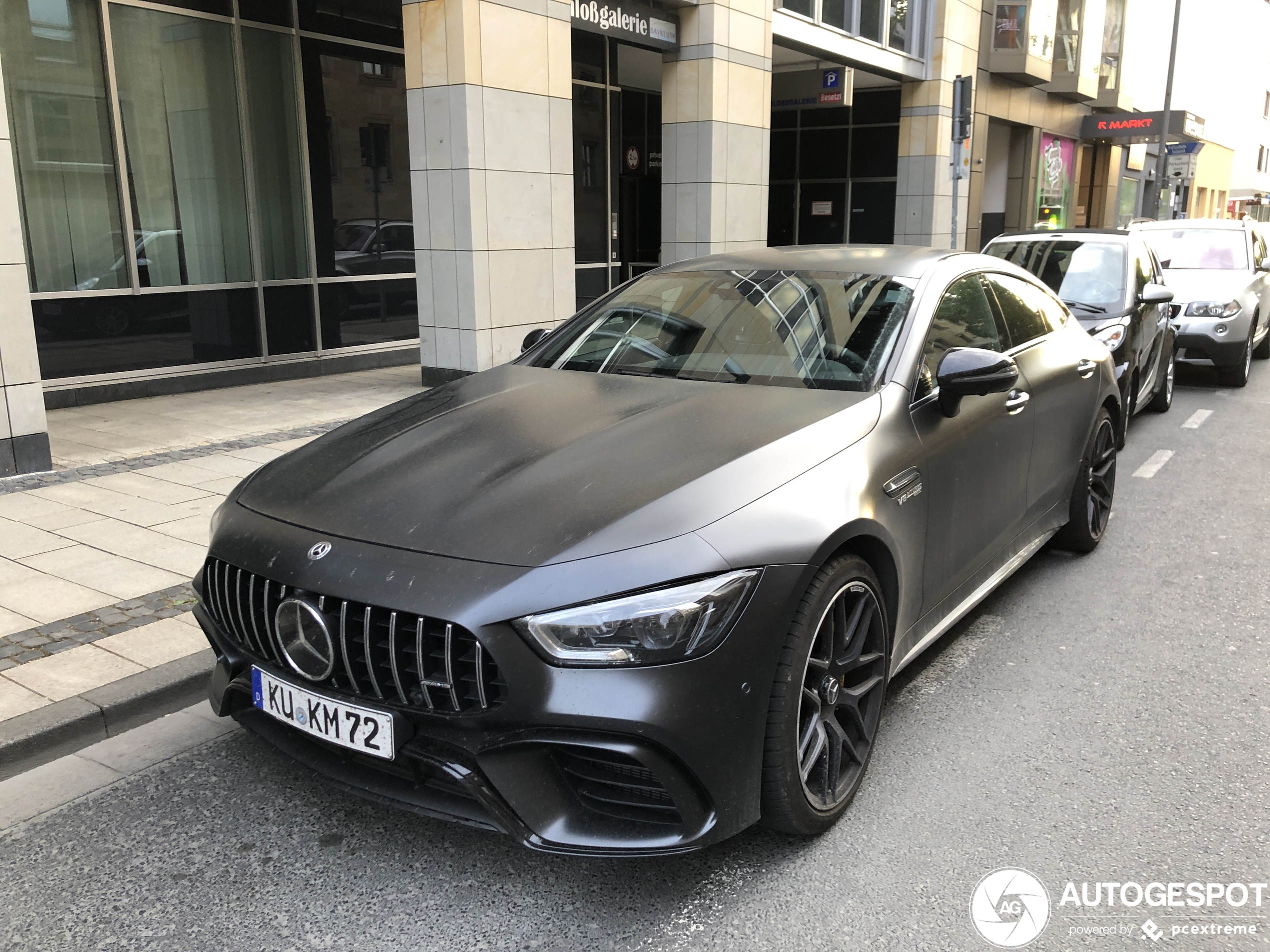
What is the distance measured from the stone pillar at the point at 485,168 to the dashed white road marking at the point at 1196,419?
622 cm

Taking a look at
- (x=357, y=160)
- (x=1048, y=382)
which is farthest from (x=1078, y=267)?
(x=357, y=160)

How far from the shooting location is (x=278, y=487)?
3254 millimetres

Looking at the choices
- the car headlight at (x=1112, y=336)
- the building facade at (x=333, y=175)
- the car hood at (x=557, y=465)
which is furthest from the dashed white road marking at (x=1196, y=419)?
the car hood at (x=557, y=465)

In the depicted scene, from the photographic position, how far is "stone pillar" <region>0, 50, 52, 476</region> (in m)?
6.68

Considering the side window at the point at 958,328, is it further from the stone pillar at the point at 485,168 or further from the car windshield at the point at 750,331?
the stone pillar at the point at 485,168

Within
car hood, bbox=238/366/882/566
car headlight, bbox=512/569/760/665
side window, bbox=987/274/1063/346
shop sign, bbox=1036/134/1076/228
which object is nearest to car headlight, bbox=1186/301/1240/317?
side window, bbox=987/274/1063/346

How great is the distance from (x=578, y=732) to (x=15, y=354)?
19.8 feet

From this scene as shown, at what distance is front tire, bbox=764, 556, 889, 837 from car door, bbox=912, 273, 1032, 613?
49 centimetres

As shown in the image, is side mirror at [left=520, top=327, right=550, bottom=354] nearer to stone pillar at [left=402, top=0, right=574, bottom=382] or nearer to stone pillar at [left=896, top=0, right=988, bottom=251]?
stone pillar at [left=402, top=0, right=574, bottom=382]

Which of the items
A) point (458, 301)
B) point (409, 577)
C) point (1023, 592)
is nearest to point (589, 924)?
point (409, 577)

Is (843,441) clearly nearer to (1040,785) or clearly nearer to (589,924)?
(1040,785)

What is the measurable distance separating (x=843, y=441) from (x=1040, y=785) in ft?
4.15

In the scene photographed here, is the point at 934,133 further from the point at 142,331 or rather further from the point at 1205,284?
the point at 142,331

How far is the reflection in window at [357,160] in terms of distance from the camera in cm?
1183
